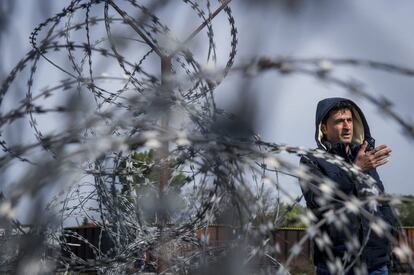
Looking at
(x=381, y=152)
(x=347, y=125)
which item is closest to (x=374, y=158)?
(x=381, y=152)

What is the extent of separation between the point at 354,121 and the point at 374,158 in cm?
62

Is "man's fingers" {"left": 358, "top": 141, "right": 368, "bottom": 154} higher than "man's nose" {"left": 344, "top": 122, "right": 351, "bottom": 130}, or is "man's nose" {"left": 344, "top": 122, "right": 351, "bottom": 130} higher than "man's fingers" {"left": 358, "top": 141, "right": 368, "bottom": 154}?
"man's nose" {"left": 344, "top": 122, "right": 351, "bottom": 130}

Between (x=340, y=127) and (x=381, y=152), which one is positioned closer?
(x=381, y=152)

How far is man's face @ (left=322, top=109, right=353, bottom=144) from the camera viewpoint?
5.06m

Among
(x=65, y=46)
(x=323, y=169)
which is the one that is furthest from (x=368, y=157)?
(x=65, y=46)

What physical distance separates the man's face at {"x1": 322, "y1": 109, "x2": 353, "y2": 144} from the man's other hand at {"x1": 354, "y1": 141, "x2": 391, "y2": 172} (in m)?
0.32

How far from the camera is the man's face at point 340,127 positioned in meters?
5.06

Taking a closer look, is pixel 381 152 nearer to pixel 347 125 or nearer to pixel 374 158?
pixel 374 158

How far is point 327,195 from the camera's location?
3.01 meters

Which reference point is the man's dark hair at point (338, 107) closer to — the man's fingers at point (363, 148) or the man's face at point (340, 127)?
the man's face at point (340, 127)

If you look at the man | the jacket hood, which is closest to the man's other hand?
the man

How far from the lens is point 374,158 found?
469cm

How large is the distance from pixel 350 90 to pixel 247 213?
747mm

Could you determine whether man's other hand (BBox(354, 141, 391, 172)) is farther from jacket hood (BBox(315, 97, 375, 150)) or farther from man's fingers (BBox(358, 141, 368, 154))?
jacket hood (BBox(315, 97, 375, 150))
